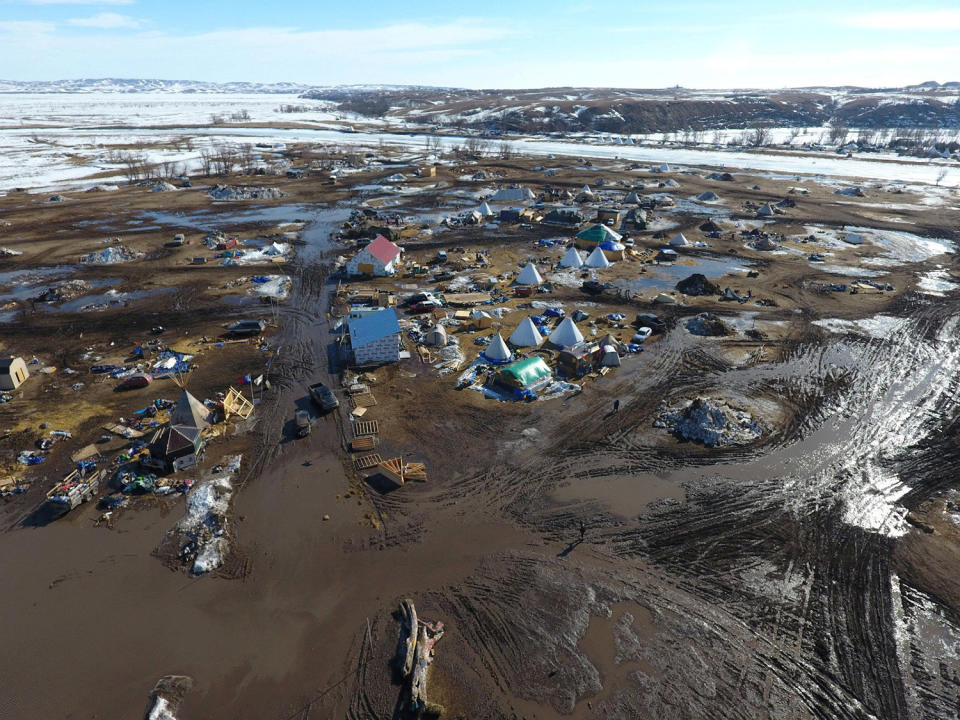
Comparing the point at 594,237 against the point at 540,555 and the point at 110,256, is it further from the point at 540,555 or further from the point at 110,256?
the point at 110,256

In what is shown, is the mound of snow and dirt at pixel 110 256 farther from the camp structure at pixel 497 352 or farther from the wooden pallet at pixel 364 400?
the camp structure at pixel 497 352

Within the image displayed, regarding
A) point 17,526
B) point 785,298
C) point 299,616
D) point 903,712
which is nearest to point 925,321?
point 785,298

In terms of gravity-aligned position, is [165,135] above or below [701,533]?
above

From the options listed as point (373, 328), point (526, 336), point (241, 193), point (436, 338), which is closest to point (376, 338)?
point (373, 328)

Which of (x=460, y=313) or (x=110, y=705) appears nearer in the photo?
(x=110, y=705)

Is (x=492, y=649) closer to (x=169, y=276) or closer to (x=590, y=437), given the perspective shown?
(x=590, y=437)

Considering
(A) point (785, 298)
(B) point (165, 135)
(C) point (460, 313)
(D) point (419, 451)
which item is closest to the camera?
(D) point (419, 451)
